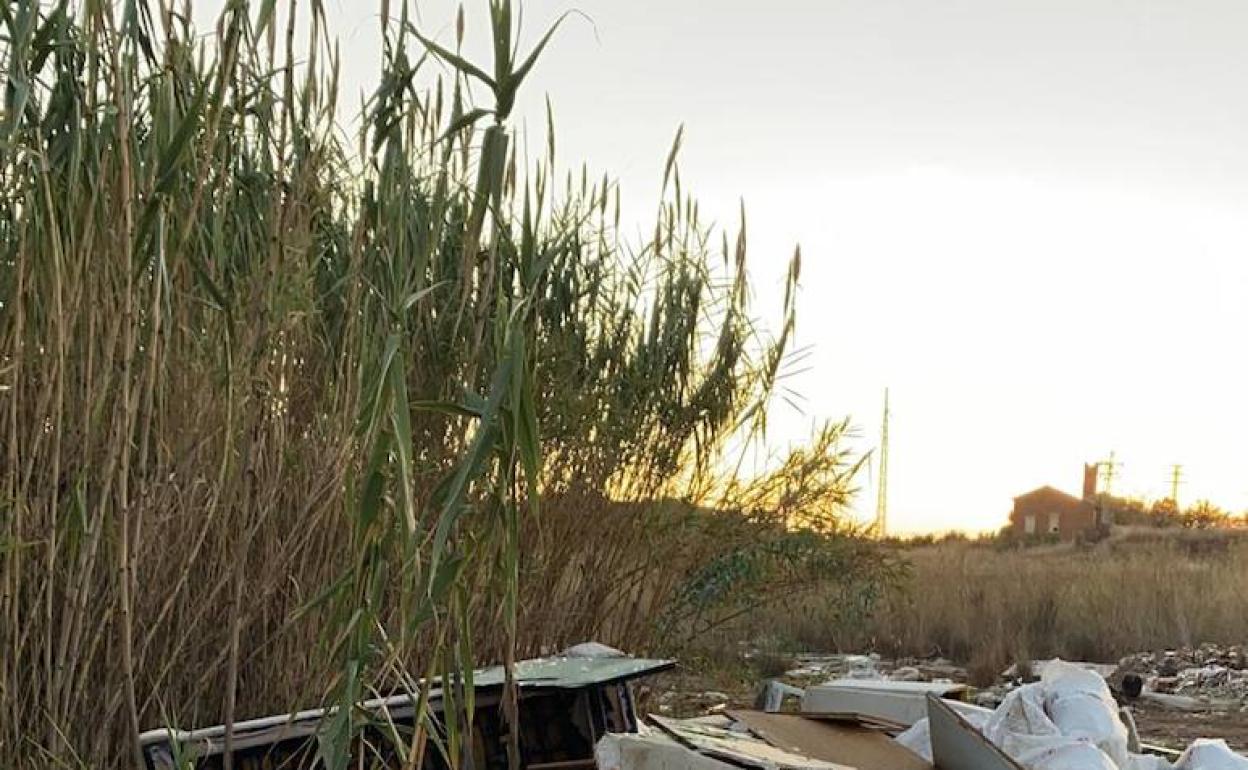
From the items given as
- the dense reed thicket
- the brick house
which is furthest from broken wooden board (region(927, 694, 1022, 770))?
the brick house

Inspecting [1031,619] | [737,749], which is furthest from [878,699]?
[1031,619]

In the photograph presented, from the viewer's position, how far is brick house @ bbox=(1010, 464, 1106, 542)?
3956 cm

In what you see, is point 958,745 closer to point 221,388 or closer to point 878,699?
point 878,699

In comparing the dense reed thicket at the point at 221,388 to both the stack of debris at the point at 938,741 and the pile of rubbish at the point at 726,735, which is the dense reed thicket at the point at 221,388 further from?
the stack of debris at the point at 938,741

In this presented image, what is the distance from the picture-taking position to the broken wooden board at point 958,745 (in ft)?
12.4

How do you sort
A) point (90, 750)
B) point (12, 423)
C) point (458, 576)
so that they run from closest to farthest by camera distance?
point (458, 576), point (12, 423), point (90, 750)

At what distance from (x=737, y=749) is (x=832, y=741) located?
0.65 metres

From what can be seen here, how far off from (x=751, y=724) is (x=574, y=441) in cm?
211

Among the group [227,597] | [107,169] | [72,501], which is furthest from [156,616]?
[107,169]

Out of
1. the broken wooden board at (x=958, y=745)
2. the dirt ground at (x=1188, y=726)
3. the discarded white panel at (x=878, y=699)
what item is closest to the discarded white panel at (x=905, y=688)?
the discarded white panel at (x=878, y=699)

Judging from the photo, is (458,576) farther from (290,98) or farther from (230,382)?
(290,98)

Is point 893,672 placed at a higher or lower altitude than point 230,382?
lower

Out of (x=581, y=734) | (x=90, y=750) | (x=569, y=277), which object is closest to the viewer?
(x=90, y=750)

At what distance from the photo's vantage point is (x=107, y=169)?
9.88 feet
